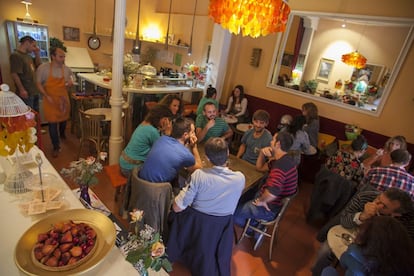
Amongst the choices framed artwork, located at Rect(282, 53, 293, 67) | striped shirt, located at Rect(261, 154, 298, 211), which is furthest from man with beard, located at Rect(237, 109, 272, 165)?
framed artwork, located at Rect(282, 53, 293, 67)

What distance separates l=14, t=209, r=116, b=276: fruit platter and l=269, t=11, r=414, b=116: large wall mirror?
4.08 m

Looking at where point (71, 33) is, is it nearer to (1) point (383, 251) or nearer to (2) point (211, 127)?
(2) point (211, 127)

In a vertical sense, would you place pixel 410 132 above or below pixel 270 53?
below

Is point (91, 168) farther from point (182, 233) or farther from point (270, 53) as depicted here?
point (270, 53)

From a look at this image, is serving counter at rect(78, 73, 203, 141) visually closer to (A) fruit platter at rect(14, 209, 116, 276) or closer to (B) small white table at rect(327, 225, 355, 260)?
(A) fruit platter at rect(14, 209, 116, 276)

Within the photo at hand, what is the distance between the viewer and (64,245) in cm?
98

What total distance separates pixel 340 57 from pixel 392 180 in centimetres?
258

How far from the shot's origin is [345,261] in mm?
1458

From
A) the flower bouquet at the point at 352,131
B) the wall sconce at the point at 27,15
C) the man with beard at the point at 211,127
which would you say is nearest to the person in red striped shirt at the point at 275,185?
the man with beard at the point at 211,127

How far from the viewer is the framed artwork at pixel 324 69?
4117mm

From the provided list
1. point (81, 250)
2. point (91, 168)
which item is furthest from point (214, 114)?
point (81, 250)

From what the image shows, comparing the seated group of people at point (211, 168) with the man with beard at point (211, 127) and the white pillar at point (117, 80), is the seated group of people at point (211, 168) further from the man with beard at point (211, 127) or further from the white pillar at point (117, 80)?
the white pillar at point (117, 80)

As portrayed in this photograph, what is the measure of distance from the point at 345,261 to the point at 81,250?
146 cm

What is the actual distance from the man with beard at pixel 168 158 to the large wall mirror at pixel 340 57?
125 inches
